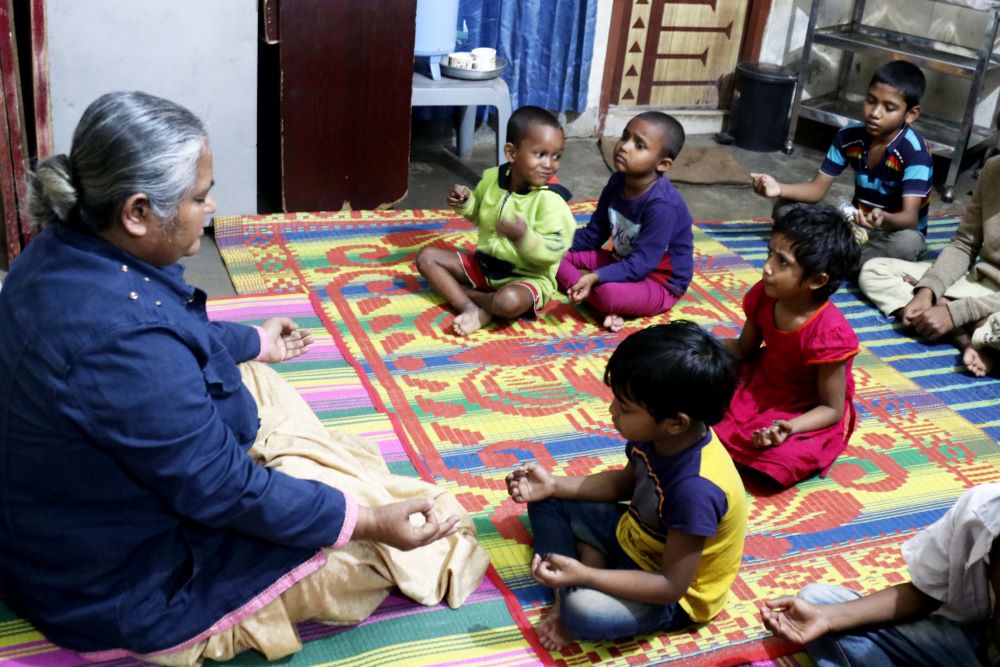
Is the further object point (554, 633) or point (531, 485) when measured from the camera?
point (531, 485)

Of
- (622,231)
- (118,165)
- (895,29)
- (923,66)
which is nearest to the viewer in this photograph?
(118,165)

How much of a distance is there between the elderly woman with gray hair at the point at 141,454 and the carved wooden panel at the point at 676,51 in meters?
4.13

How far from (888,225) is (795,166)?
5.81ft

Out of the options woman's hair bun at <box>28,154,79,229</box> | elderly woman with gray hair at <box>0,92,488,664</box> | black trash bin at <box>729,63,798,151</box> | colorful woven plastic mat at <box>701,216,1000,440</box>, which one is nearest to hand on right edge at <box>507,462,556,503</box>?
elderly woman with gray hair at <box>0,92,488,664</box>

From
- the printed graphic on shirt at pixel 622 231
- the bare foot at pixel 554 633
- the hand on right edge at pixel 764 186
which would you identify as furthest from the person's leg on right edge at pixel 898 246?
the bare foot at pixel 554 633

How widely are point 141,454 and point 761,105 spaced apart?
16.2 feet

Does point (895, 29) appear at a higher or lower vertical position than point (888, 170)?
higher

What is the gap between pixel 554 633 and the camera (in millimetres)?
2258

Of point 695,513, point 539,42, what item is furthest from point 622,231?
point 539,42

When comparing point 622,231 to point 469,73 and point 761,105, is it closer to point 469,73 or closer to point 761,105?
point 469,73

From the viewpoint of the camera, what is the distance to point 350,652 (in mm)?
2188

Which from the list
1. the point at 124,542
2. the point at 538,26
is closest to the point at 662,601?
the point at 124,542

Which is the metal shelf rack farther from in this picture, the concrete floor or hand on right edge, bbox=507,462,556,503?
hand on right edge, bbox=507,462,556,503

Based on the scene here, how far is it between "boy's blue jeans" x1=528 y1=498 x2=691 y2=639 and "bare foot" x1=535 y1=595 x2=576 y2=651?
0.08 ft
